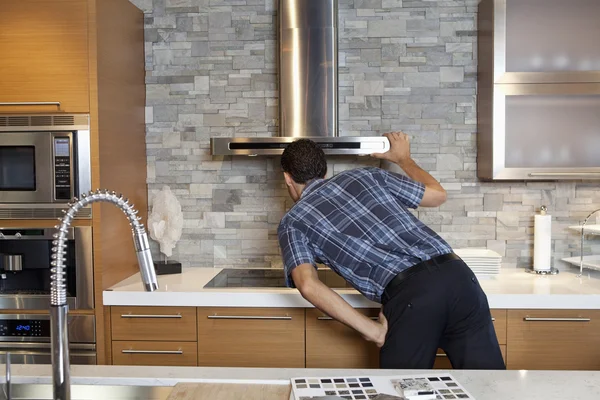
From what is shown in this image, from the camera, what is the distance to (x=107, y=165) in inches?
110

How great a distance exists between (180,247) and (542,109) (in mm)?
2064

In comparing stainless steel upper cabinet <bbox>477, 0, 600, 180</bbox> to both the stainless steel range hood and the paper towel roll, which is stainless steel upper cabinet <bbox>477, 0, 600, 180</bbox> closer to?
the paper towel roll

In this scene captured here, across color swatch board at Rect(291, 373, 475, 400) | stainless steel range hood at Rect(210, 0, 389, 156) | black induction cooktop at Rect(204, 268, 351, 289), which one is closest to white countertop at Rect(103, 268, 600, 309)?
black induction cooktop at Rect(204, 268, 351, 289)

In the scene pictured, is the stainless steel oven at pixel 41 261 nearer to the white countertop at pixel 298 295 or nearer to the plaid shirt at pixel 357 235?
the white countertop at pixel 298 295

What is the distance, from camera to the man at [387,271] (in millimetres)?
2145

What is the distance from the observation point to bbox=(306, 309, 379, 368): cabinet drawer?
8.80 feet

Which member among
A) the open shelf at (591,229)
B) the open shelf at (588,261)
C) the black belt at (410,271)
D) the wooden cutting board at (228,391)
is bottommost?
the wooden cutting board at (228,391)

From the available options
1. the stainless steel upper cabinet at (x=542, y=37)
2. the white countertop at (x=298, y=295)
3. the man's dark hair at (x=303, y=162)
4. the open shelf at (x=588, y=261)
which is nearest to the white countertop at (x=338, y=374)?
the man's dark hair at (x=303, y=162)

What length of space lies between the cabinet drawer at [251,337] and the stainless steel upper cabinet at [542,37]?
1555mm

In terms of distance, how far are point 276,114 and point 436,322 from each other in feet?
5.28

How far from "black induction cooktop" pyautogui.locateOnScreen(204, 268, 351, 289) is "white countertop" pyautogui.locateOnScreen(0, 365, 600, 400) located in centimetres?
128

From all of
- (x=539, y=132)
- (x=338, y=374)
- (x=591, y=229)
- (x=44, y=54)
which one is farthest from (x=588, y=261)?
(x=44, y=54)

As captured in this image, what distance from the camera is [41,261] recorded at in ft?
9.11

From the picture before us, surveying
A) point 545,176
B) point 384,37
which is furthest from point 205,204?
point 545,176
